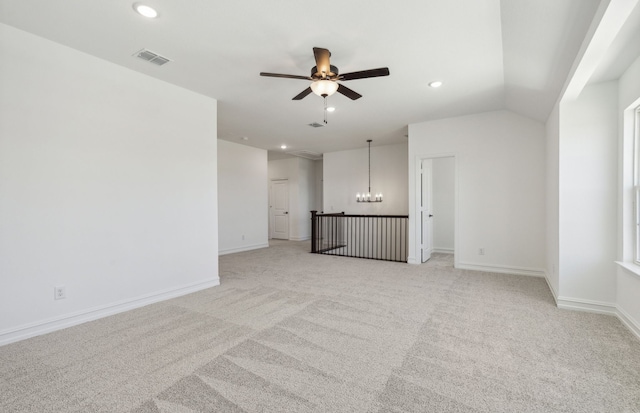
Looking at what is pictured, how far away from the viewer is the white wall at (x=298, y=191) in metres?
9.63

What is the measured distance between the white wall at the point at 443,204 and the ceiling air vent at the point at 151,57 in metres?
5.92

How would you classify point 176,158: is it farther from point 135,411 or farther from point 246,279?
point 135,411

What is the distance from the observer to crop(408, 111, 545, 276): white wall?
4.61 meters

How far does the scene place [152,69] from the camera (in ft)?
10.9

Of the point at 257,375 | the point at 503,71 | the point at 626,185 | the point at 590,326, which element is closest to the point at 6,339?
the point at 257,375

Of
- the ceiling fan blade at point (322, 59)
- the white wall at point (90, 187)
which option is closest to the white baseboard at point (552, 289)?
the ceiling fan blade at point (322, 59)

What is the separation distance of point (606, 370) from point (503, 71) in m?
3.09

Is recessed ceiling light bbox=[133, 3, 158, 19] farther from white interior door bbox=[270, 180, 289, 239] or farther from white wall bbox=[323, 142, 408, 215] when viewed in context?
white interior door bbox=[270, 180, 289, 239]

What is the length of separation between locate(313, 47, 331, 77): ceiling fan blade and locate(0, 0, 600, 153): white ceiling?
0.68ft

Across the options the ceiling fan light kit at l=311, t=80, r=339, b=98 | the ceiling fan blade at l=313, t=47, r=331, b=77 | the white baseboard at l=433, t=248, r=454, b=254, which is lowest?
the white baseboard at l=433, t=248, r=454, b=254

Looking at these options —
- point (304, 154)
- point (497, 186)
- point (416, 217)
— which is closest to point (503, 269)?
Result: point (497, 186)

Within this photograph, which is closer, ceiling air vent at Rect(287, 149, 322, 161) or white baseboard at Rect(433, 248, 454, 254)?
white baseboard at Rect(433, 248, 454, 254)

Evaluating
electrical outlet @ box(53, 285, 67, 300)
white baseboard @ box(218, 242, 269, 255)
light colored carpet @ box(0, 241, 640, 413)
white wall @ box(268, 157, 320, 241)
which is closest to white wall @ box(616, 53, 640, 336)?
light colored carpet @ box(0, 241, 640, 413)

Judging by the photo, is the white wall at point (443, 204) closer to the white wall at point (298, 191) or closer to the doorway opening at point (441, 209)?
the doorway opening at point (441, 209)
